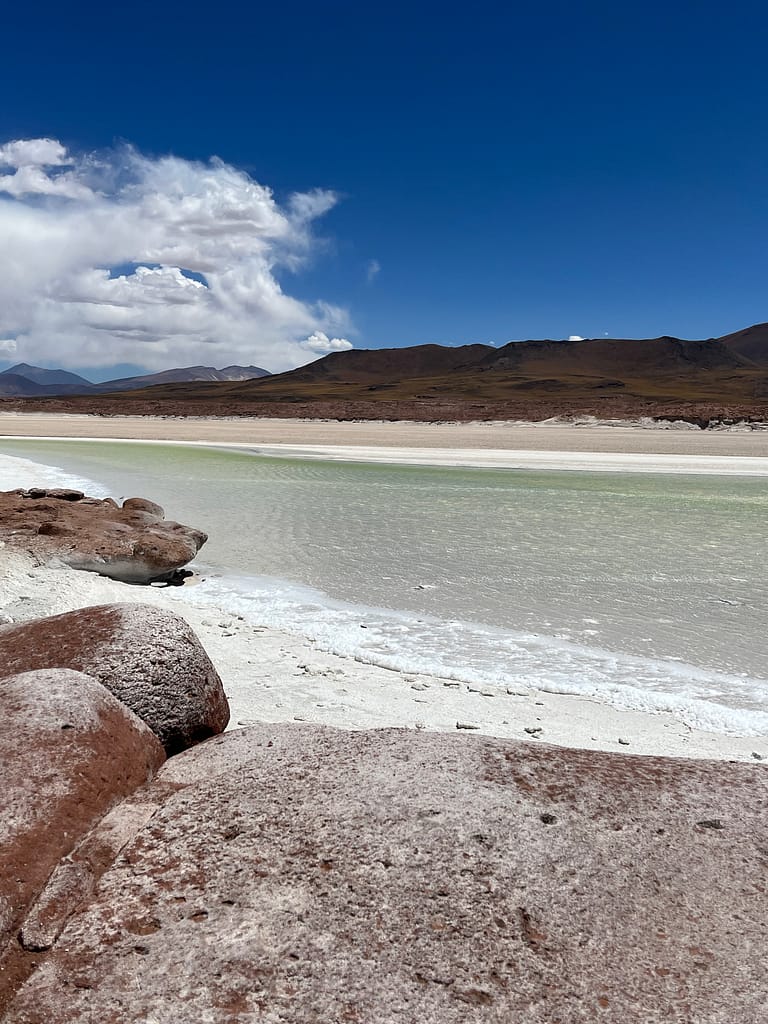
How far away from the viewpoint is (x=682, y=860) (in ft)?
9.09

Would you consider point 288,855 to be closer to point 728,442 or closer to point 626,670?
point 626,670

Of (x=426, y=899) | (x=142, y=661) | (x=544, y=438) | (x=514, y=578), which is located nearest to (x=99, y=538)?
(x=514, y=578)

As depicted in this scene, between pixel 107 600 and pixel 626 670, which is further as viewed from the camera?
pixel 107 600

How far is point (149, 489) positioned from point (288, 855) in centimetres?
1923

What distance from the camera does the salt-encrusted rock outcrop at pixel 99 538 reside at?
31.1 feet

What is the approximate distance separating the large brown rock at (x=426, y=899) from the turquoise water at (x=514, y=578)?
122 inches

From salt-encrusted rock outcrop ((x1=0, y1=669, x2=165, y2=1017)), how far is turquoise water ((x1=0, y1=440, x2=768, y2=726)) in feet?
12.2

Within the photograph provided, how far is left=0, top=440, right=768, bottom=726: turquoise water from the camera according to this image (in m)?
6.89

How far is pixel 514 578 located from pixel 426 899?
8022 millimetres

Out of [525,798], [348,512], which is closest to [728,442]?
[348,512]

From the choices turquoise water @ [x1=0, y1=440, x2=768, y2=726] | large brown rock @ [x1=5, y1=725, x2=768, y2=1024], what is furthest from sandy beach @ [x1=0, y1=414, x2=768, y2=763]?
large brown rock @ [x1=5, y1=725, x2=768, y2=1024]

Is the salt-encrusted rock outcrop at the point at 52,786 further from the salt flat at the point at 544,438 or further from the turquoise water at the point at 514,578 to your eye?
the salt flat at the point at 544,438

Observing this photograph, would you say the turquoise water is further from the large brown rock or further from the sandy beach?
the large brown rock

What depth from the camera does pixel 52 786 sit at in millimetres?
2871
